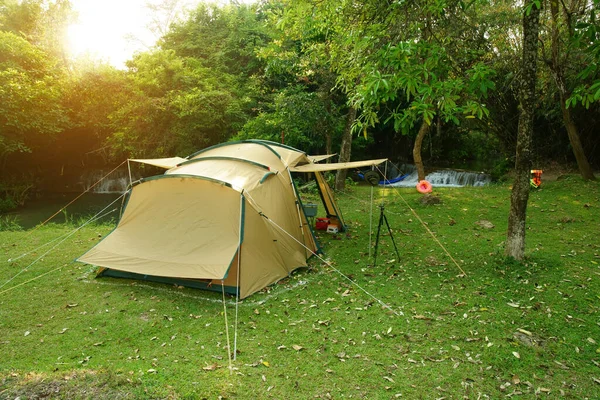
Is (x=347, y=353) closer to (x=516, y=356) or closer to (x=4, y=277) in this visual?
(x=516, y=356)

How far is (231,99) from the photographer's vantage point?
→ 1669cm

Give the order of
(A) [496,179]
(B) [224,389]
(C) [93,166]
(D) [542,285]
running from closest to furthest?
(B) [224,389] < (D) [542,285] < (A) [496,179] < (C) [93,166]

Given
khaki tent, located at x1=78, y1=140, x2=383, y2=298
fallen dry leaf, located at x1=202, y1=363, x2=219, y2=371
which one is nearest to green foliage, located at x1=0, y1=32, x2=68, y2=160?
khaki tent, located at x1=78, y1=140, x2=383, y2=298

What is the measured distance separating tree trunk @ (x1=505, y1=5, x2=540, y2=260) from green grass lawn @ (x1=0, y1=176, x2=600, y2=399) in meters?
0.78

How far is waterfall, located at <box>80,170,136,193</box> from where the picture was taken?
18.8 m

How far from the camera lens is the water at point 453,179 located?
15562 millimetres

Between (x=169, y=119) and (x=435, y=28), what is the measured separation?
45.2 feet

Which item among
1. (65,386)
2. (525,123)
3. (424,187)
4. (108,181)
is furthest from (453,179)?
(108,181)

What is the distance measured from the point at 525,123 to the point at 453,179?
1110cm

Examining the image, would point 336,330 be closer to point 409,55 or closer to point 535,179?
point 409,55

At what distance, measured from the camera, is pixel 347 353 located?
409 centimetres

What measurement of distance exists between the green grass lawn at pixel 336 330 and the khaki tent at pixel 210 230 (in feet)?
1.08

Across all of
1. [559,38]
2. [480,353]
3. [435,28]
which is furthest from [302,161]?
[559,38]

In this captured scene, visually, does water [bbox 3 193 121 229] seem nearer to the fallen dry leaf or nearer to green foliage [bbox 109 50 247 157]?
green foliage [bbox 109 50 247 157]
